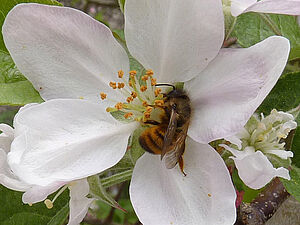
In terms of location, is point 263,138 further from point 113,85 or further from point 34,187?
point 34,187

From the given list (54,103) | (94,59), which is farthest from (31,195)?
(94,59)

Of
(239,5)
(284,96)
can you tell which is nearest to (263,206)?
(284,96)

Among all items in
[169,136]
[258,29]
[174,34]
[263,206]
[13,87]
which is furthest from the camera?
[258,29]

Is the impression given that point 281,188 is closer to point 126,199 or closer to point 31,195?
point 31,195

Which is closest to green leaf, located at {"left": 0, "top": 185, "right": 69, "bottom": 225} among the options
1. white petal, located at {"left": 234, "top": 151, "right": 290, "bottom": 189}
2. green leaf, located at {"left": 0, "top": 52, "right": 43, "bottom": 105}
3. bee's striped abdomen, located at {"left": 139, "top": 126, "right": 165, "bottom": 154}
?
green leaf, located at {"left": 0, "top": 52, "right": 43, "bottom": 105}

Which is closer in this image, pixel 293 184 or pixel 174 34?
pixel 174 34

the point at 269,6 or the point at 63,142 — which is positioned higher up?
the point at 269,6

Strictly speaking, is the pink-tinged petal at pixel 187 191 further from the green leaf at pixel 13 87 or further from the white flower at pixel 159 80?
the green leaf at pixel 13 87

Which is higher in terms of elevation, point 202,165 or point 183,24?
point 183,24
